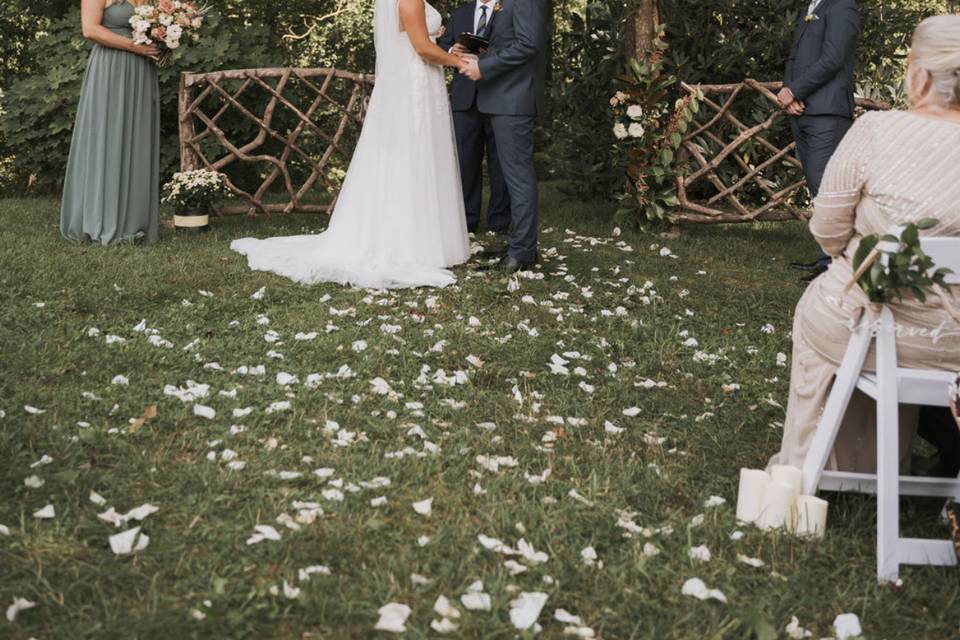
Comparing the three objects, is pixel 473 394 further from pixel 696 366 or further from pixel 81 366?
pixel 81 366

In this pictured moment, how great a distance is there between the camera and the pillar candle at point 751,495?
118 inches

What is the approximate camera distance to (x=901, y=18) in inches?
353

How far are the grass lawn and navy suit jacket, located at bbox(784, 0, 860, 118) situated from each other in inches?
53.9

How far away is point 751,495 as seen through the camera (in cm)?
300

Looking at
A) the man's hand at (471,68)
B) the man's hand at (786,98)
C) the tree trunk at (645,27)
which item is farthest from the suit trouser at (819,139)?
the man's hand at (471,68)

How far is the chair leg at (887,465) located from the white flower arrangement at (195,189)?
5.32 metres

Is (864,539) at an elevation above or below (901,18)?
below

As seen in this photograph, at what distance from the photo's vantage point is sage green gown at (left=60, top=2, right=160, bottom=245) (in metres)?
6.51

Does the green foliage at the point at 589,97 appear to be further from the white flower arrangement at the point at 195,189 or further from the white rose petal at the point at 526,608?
the white rose petal at the point at 526,608

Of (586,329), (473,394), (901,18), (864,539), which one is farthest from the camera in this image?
(901,18)

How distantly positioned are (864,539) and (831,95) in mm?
3969

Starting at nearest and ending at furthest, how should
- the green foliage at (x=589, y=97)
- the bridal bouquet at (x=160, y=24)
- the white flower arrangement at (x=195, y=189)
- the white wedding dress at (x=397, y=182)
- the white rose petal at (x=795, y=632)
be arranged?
the white rose petal at (x=795, y=632), the white wedding dress at (x=397, y=182), the bridal bouquet at (x=160, y=24), the white flower arrangement at (x=195, y=189), the green foliage at (x=589, y=97)

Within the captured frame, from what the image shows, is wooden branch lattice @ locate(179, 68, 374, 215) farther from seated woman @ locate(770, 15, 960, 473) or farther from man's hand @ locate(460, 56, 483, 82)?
seated woman @ locate(770, 15, 960, 473)

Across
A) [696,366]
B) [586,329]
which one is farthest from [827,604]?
[586,329]
